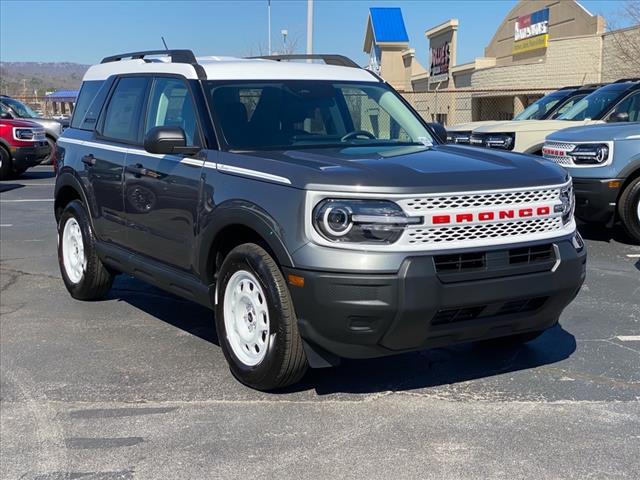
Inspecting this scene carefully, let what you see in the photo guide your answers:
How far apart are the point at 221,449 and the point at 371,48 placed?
45778mm

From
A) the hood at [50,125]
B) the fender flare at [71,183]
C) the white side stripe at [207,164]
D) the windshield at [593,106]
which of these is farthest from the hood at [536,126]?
the hood at [50,125]

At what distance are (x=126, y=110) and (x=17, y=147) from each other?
13.8m

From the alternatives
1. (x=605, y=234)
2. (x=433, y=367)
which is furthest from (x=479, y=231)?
(x=605, y=234)

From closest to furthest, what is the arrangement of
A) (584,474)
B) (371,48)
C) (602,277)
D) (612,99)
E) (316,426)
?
(584,474) → (316,426) → (602,277) → (612,99) → (371,48)

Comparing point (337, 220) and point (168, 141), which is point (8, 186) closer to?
point (168, 141)

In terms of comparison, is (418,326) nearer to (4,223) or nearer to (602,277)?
(602,277)

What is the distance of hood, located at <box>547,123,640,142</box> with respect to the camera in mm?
9055

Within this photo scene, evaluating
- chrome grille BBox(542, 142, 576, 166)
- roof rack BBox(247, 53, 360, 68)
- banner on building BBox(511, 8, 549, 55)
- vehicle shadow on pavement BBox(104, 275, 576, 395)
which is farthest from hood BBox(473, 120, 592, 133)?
banner on building BBox(511, 8, 549, 55)

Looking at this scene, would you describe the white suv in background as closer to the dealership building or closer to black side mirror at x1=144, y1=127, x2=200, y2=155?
black side mirror at x1=144, y1=127, x2=200, y2=155

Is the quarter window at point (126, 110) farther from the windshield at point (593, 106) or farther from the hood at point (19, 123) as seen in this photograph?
the hood at point (19, 123)

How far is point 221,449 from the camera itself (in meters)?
3.96

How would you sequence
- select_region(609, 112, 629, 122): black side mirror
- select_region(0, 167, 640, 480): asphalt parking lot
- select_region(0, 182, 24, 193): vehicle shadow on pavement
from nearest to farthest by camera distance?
select_region(0, 167, 640, 480): asphalt parking lot < select_region(609, 112, 629, 122): black side mirror < select_region(0, 182, 24, 193): vehicle shadow on pavement

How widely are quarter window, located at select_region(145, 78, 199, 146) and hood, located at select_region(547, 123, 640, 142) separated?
5.39 meters

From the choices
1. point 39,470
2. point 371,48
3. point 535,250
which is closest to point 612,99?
point 535,250
